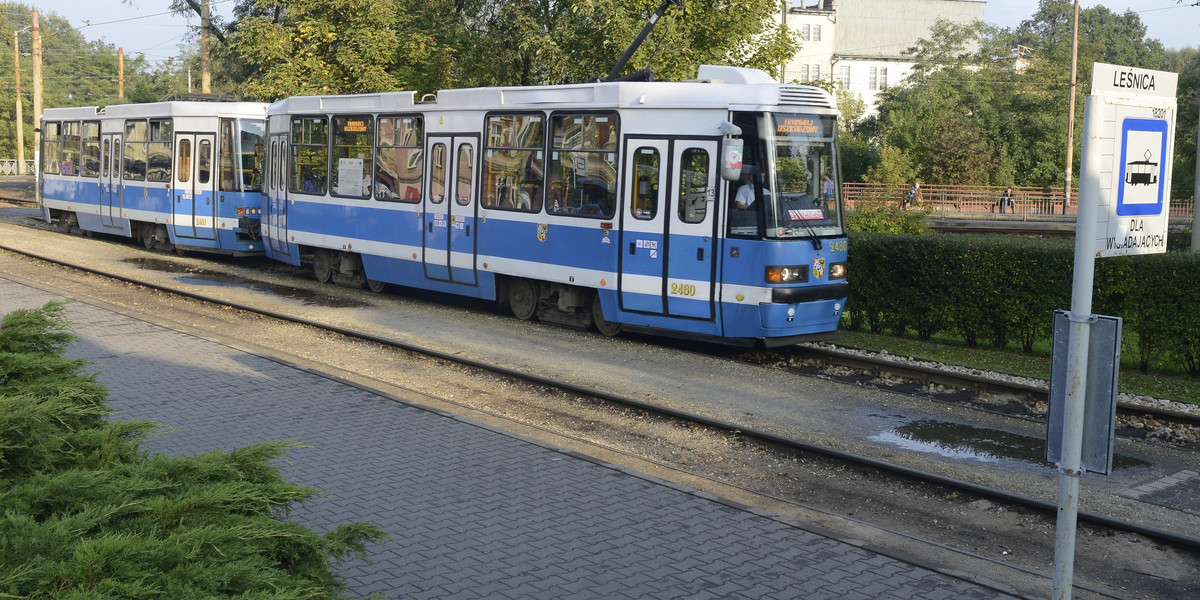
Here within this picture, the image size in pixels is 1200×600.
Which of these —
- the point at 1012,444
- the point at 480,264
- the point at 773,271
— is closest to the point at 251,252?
the point at 480,264

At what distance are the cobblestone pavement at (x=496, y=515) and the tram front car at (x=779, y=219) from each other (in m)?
4.51

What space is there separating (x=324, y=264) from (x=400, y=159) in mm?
3864

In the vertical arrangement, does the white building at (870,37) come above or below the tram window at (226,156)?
above

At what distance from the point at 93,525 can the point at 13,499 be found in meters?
0.41

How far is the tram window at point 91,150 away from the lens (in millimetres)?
28469

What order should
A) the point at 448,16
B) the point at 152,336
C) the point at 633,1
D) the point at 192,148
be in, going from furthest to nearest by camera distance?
the point at 448,16 → the point at 192,148 → the point at 633,1 → the point at 152,336

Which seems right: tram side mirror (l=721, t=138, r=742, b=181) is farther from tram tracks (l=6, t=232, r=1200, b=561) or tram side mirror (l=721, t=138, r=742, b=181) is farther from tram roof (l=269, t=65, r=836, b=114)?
tram tracks (l=6, t=232, r=1200, b=561)

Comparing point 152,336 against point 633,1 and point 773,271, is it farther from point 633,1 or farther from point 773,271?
point 633,1

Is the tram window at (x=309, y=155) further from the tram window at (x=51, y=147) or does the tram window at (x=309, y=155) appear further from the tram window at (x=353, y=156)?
the tram window at (x=51, y=147)

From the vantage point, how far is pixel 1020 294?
14836 mm

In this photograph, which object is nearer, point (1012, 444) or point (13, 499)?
point (13, 499)

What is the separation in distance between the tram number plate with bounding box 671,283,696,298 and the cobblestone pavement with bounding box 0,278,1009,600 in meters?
4.33

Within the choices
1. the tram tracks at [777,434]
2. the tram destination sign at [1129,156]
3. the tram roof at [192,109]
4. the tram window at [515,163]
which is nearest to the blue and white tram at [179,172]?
the tram roof at [192,109]

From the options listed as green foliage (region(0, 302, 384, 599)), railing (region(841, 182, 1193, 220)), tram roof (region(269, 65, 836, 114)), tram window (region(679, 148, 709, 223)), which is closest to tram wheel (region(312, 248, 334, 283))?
tram roof (region(269, 65, 836, 114))
